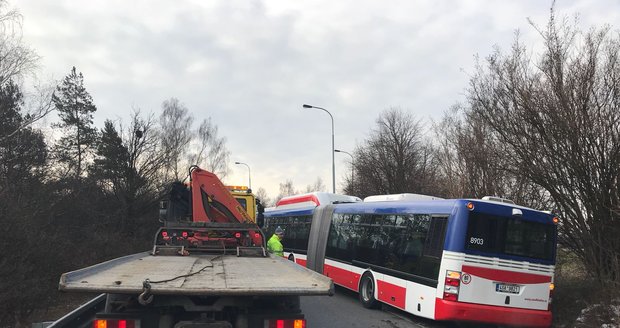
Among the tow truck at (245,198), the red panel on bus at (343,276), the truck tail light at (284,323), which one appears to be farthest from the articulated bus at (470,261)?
the tow truck at (245,198)

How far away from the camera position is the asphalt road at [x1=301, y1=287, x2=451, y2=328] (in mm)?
9438

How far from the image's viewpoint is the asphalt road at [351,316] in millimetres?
9438

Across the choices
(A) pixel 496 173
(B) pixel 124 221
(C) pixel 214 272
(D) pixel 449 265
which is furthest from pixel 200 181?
(B) pixel 124 221

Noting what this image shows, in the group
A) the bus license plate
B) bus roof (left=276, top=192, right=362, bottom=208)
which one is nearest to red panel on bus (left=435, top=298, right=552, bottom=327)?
the bus license plate

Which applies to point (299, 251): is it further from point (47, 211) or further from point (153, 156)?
point (153, 156)

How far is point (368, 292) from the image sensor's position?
11.7m

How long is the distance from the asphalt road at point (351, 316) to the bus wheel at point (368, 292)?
156 millimetres

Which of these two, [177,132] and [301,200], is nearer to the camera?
[301,200]

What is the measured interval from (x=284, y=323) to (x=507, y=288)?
209 inches

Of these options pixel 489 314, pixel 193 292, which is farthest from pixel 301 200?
pixel 193 292

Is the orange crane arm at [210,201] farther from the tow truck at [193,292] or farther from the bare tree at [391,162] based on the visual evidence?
the bare tree at [391,162]

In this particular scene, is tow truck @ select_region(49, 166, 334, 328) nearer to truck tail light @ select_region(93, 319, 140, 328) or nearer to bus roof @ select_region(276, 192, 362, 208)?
truck tail light @ select_region(93, 319, 140, 328)

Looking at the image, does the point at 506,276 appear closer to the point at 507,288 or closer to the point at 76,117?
the point at 507,288

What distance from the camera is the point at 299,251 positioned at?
701 inches
